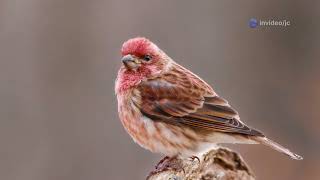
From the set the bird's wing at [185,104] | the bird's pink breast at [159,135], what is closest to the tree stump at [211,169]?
the bird's pink breast at [159,135]

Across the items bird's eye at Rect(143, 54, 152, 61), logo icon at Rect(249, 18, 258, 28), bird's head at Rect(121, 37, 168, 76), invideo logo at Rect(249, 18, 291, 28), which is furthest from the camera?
invideo logo at Rect(249, 18, 291, 28)

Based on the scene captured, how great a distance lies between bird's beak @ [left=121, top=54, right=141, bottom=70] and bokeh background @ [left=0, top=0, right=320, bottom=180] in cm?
433

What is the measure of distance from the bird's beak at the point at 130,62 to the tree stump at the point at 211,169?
1004 millimetres

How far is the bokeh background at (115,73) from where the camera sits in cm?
1448

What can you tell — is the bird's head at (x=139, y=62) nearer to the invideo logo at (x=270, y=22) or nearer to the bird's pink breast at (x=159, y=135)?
the bird's pink breast at (x=159, y=135)

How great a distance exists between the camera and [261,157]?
13.0 meters

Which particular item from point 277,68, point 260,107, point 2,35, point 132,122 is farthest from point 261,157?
point 2,35

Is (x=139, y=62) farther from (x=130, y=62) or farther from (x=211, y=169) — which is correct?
(x=211, y=169)

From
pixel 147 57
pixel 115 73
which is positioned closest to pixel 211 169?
pixel 147 57

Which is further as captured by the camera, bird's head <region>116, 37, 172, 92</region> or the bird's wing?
the bird's wing

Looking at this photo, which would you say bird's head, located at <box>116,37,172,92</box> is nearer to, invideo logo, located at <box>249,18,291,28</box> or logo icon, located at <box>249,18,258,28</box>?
logo icon, located at <box>249,18,258,28</box>

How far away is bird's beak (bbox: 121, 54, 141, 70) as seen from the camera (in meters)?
9.10

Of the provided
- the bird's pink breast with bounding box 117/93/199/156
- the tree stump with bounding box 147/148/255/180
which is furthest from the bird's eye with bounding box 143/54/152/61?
the tree stump with bounding box 147/148/255/180

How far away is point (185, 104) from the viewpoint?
31.1 ft
